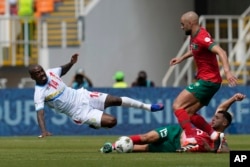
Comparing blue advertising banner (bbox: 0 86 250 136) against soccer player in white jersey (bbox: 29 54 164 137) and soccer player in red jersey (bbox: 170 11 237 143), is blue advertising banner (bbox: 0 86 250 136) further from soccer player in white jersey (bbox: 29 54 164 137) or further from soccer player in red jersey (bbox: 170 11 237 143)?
soccer player in red jersey (bbox: 170 11 237 143)

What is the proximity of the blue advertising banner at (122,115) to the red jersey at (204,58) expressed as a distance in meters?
10.9

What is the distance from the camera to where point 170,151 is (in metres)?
17.5

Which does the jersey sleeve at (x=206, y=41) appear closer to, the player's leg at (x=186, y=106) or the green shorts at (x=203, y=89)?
the green shorts at (x=203, y=89)

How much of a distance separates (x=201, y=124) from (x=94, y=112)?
8.96ft

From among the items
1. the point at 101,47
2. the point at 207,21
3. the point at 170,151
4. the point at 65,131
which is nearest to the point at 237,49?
the point at 207,21

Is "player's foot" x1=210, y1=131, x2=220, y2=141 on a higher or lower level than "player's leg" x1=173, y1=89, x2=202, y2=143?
lower

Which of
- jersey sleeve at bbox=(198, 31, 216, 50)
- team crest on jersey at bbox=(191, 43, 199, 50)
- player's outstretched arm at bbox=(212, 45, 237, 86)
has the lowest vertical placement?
player's outstretched arm at bbox=(212, 45, 237, 86)

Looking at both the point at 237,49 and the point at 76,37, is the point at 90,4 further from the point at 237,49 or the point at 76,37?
the point at 237,49

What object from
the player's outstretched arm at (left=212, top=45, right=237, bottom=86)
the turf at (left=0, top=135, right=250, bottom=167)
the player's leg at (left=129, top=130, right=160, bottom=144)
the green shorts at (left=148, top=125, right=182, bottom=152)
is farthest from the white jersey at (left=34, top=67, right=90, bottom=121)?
the player's outstretched arm at (left=212, top=45, right=237, bottom=86)

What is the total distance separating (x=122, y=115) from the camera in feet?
94.5

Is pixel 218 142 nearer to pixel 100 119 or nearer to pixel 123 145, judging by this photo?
pixel 123 145

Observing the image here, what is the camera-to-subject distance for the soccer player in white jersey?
19.7 metres

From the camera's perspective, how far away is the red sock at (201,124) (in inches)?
688

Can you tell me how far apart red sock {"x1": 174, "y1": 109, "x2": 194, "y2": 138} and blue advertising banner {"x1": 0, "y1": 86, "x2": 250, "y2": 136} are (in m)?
10.9
